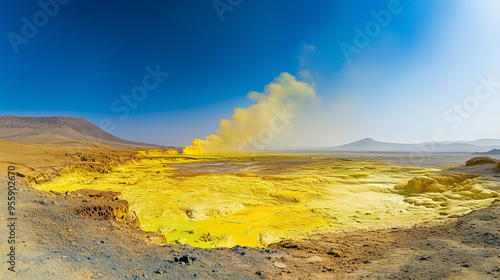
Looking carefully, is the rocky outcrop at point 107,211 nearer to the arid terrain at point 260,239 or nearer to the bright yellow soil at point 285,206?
the arid terrain at point 260,239

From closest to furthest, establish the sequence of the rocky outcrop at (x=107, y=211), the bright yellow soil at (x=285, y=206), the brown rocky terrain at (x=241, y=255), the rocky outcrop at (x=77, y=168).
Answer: the brown rocky terrain at (x=241, y=255)
the rocky outcrop at (x=107, y=211)
the bright yellow soil at (x=285, y=206)
the rocky outcrop at (x=77, y=168)

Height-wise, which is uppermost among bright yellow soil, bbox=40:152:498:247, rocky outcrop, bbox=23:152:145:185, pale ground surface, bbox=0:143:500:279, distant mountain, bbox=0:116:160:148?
distant mountain, bbox=0:116:160:148

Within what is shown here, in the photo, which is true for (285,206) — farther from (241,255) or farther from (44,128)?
(44,128)

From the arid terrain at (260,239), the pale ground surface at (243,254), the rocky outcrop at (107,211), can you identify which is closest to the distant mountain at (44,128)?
the rocky outcrop at (107,211)

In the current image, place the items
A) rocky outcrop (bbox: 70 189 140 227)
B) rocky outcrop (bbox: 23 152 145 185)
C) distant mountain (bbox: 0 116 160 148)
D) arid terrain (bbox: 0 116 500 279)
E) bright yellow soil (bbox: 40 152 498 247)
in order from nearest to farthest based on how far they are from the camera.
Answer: arid terrain (bbox: 0 116 500 279) < rocky outcrop (bbox: 70 189 140 227) < bright yellow soil (bbox: 40 152 498 247) < rocky outcrop (bbox: 23 152 145 185) < distant mountain (bbox: 0 116 160 148)

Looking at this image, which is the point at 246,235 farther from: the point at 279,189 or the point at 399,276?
the point at 279,189

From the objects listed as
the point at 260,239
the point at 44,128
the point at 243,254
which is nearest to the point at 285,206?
the point at 260,239

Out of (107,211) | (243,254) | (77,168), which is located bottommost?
(243,254)

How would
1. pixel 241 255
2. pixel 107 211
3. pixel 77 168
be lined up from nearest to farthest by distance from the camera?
1. pixel 241 255
2. pixel 107 211
3. pixel 77 168

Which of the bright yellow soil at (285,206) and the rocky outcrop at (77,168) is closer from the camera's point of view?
the bright yellow soil at (285,206)

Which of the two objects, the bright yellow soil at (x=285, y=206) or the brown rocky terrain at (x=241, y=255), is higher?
the brown rocky terrain at (x=241, y=255)

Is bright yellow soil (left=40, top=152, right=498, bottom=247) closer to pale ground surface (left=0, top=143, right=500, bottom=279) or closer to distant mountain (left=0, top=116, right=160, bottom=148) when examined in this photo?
pale ground surface (left=0, top=143, right=500, bottom=279)

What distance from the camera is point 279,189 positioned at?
15969 millimetres

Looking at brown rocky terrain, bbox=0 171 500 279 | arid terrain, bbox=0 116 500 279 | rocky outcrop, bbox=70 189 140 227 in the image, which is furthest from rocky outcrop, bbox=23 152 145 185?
brown rocky terrain, bbox=0 171 500 279
